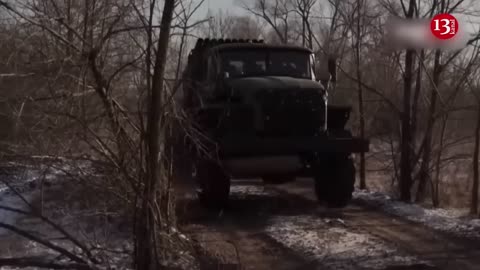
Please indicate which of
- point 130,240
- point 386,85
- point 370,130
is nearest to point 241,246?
point 130,240

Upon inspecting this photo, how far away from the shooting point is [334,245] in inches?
342

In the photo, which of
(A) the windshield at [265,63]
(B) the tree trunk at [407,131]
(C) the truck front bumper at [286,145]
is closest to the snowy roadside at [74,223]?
(C) the truck front bumper at [286,145]

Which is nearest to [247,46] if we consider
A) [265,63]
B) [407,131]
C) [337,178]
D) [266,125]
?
[265,63]

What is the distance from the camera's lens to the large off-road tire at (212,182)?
1123cm

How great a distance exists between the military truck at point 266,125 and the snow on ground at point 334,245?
107 cm

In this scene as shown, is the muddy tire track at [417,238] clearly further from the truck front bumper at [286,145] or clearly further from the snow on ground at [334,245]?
the truck front bumper at [286,145]

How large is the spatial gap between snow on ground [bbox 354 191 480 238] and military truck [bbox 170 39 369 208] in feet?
2.58

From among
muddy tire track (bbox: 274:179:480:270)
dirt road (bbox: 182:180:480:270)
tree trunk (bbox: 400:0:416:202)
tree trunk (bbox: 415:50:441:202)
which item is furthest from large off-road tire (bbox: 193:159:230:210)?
tree trunk (bbox: 415:50:441:202)

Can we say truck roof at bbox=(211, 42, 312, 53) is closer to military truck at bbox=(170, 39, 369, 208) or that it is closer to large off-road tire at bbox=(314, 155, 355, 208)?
military truck at bbox=(170, 39, 369, 208)

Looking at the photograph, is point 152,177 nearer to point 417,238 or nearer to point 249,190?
point 417,238

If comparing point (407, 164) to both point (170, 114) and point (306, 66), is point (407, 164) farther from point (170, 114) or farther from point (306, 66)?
point (170, 114)

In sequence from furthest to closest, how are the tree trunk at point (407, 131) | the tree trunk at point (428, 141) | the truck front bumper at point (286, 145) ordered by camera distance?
the tree trunk at point (428, 141), the tree trunk at point (407, 131), the truck front bumper at point (286, 145)

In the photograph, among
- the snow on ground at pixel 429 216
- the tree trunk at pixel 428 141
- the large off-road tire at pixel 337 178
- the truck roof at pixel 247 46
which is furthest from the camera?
the tree trunk at pixel 428 141

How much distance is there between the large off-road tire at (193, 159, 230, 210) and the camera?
11234 mm
